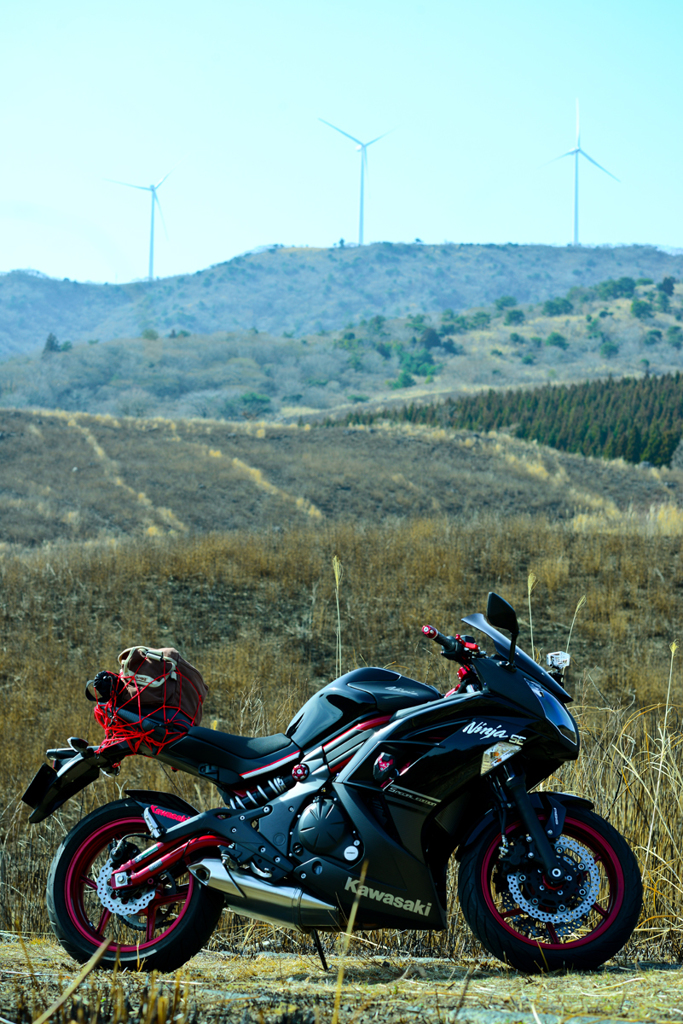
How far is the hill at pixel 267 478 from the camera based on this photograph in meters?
29.0

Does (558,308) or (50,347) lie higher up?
(558,308)

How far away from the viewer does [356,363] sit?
114 meters

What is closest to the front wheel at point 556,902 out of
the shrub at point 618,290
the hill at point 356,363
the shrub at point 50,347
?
the hill at point 356,363

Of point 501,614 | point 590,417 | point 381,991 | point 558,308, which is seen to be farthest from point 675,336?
point 381,991

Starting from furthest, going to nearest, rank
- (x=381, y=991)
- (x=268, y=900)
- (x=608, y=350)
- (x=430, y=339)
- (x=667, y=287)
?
(x=667, y=287) < (x=430, y=339) < (x=608, y=350) < (x=268, y=900) < (x=381, y=991)

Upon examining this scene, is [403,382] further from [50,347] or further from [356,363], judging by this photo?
[50,347]

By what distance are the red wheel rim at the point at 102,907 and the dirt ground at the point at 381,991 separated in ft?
0.53

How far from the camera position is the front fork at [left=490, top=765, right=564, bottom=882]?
10.5ft

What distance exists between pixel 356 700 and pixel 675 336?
114 metres

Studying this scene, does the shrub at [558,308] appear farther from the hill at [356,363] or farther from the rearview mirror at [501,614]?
the rearview mirror at [501,614]

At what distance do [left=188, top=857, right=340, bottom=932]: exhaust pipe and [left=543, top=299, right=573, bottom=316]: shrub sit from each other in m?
136

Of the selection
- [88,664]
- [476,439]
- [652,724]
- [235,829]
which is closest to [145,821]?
[235,829]

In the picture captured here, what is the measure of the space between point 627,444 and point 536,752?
45.7 m

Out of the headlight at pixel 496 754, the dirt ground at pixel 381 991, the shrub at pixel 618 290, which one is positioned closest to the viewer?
the dirt ground at pixel 381 991
